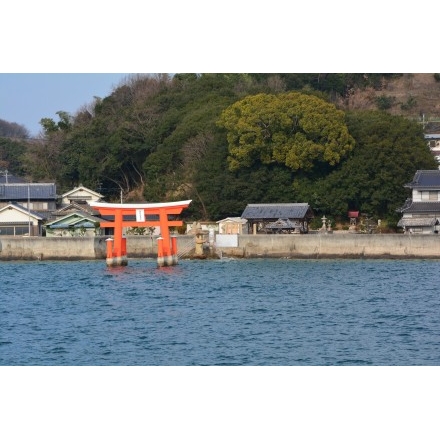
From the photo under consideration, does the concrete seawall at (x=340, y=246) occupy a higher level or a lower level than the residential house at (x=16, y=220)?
lower

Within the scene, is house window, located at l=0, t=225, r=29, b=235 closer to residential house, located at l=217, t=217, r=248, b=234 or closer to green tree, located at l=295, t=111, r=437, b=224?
residential house, located at l=217, t=217, r=248, b=234

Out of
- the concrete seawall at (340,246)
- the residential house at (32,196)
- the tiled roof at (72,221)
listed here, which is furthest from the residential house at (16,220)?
the concrete seawall at (340,246)

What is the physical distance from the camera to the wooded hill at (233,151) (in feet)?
148

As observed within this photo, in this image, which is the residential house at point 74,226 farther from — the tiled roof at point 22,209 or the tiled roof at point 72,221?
the tiled roof at point 22,209

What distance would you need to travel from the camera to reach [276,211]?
144 ft

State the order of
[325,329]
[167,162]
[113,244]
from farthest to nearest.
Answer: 1. [167,162]
2. [113,244]
3. [325,329]

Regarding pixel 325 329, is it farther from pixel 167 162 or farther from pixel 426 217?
pixel 167 162

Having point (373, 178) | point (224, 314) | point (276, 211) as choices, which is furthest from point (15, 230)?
point (224, 314)

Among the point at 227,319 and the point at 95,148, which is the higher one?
the point at 95,148

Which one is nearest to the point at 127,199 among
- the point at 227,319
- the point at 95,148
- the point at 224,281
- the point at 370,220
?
the point at 95,148

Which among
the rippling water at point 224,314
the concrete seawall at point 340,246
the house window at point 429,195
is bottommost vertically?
the rippling water at point 224,314

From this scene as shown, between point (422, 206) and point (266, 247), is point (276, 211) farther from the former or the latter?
point (422, 206)

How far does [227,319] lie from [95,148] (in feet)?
93.5

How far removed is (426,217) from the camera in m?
43.6
